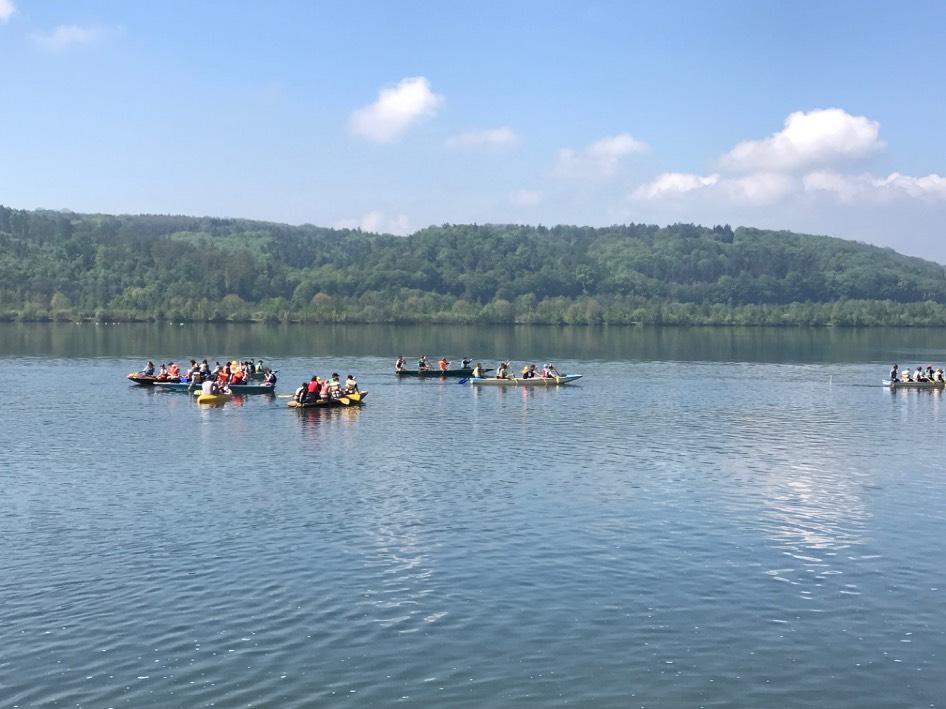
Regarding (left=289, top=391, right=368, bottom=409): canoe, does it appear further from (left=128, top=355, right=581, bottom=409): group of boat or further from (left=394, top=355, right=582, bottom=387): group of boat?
(left=394, top=355, right=582, bottom=387): group of boat

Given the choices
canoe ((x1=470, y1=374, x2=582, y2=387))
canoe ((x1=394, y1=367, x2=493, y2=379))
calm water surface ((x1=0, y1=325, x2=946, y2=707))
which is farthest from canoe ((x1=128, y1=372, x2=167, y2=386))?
canoe ((x1=470, y1=374, x2=582, y2=387))

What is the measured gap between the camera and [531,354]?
163 meters

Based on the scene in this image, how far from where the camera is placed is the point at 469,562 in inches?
1362

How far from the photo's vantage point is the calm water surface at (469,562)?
82.5 ft

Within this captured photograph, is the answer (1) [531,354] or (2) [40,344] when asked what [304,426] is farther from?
(2) [40,344]

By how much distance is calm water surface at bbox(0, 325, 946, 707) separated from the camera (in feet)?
82.5

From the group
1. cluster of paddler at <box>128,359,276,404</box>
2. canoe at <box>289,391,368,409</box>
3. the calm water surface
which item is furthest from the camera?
cluster of paddler at <box>128,359,276,404</box>

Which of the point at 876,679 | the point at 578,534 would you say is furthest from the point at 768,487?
the point at 876,679

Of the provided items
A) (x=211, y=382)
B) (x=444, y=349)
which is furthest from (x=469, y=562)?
(x=444, y=349)

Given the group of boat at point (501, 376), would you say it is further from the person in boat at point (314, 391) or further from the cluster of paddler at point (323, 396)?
the person in boat at point (314, 391)

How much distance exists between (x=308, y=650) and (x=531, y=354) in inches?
5403

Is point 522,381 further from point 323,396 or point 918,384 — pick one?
point 918,384

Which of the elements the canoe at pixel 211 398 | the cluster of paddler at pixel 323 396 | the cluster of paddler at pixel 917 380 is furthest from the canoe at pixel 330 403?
the cluster of paddler at pixel 917 380

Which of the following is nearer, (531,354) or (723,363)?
(723,363)
